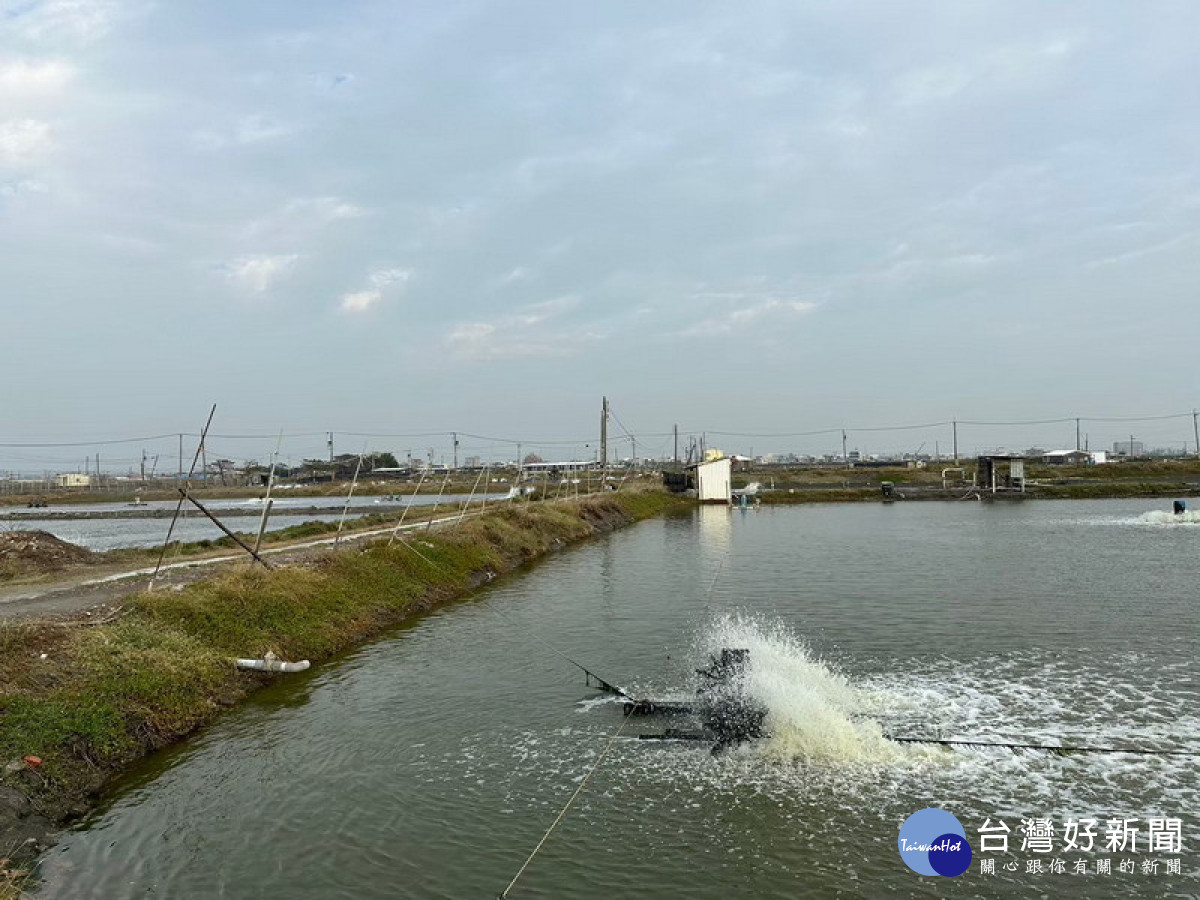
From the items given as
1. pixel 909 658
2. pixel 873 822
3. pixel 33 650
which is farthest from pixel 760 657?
pixel 33 650

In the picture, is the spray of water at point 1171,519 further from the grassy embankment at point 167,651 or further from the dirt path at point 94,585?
the dirt path at point 94,585

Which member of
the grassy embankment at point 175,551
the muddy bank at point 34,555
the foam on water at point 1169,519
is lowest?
the foam on water at point 1169,519

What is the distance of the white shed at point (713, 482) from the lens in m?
72.8

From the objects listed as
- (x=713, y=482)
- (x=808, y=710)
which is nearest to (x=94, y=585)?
(x=808, y=710)

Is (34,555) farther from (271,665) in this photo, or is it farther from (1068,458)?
(1068,458)

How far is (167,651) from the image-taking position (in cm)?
1307

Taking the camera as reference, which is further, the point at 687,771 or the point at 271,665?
the point at 271,665

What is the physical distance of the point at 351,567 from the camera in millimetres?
20891

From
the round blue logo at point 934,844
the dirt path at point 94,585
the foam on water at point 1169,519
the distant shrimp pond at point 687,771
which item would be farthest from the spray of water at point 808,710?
the foam on water at point 1169,519

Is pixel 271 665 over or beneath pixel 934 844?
over

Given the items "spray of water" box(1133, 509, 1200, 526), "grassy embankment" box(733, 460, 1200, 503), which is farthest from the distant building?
"spray of water" box(1133, 509, 1200, 526)

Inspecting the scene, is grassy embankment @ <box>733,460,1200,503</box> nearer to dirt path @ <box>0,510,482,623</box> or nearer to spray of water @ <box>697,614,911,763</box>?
dirt path @ <box>0,510,482,623</box>

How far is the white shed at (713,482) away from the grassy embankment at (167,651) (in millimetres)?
50233

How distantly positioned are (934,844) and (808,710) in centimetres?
311
